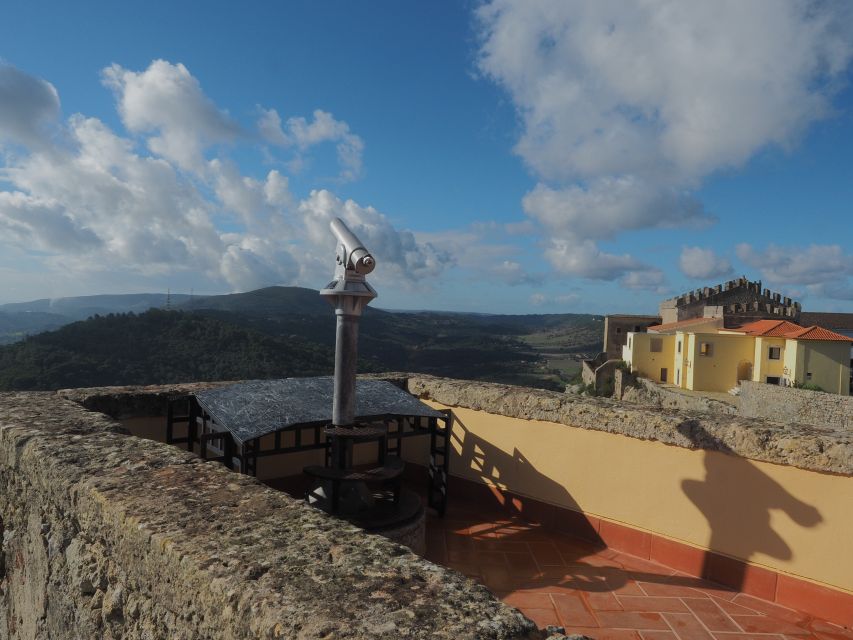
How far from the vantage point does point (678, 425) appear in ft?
11.9

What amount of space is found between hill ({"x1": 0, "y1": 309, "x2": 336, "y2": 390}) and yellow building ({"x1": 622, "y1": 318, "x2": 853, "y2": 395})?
19884 millimetres

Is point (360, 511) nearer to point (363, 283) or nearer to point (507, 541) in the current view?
point (507, 541)

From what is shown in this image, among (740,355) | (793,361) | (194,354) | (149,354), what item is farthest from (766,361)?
(149,354)

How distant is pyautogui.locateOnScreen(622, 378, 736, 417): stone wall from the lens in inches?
995

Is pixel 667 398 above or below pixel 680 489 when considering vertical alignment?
below

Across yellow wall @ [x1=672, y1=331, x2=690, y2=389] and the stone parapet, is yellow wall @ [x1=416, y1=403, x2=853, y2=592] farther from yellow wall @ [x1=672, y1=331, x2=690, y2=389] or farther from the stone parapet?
yellow wall @ [x1=672, y1=331, x2=690, y2=389]

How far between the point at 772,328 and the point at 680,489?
3277 centimetres

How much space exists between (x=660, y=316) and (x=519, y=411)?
4772cm

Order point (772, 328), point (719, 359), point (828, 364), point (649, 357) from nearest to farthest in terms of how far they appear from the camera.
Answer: point (828, 364) < point (772, 328) < point (719, 359) < point (649, 357)

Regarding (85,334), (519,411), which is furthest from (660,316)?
(519,411)

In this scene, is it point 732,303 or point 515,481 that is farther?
point 732,303

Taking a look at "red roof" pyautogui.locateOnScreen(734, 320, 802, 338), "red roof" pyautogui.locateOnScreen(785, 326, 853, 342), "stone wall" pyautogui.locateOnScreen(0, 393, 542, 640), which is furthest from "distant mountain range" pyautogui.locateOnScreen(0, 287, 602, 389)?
"red roof" pyautogui.locateOnScreen(785, 326, 853, 342)

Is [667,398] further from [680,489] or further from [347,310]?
[347,310]

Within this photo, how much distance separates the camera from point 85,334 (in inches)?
1390
